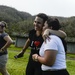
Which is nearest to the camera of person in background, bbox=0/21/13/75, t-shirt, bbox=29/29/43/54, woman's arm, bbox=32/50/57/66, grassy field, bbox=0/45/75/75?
woman's arm, bbox=32/50/57/66

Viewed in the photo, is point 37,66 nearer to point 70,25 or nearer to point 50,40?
point 50,40

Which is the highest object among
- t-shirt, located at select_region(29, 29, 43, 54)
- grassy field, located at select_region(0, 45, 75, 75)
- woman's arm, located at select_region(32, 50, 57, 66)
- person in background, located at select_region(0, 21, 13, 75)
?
woman's arm, located at select_region(32, 50, 57, 66)

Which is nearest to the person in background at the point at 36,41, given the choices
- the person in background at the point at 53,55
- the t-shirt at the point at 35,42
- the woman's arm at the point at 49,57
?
the t-shirt at the point at 35,42

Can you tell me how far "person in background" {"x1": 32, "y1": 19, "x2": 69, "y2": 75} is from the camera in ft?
15.1

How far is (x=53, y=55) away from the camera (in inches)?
181

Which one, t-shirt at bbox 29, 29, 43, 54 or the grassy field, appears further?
the grassy field

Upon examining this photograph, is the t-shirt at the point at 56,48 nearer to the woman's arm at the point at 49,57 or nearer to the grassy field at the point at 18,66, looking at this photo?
the woman's arm at the point at 49,57

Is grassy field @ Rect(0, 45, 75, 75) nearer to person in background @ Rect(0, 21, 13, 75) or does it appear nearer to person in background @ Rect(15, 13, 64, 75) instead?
person in background @ Rect(0, 21, 13, 75)

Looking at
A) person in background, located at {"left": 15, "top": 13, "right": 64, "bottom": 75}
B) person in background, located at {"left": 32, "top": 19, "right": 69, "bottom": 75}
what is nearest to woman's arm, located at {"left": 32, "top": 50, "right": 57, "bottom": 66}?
person in background, located at {"left": 32, "top": 19, "right": 69, "bottom": 75}

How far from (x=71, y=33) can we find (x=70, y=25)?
490cm

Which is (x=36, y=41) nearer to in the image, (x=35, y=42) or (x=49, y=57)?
(x=35, y=42)

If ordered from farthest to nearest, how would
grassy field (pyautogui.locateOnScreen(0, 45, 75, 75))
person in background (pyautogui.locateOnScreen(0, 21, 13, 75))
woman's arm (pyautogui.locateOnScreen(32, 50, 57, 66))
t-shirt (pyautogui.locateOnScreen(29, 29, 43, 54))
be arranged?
grassy field (pyautogui.locateOnScreen(0, 45, 75, 75)), person in background (pyautogui.locateOnScreen(0, 21, 13, 75)), t-shirt (pyautogui.locateOnScreen(29, 29, 43, 54)), woman's arm (pyautogui.locateOnScreen(32, 50, 57, 66))

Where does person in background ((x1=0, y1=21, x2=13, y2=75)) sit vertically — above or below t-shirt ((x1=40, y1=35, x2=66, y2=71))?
below

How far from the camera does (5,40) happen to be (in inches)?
327
